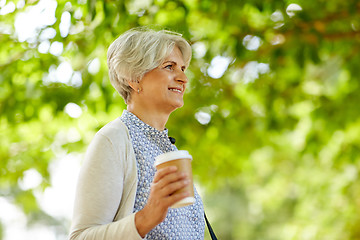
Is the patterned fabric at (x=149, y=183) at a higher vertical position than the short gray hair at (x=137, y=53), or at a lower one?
lower

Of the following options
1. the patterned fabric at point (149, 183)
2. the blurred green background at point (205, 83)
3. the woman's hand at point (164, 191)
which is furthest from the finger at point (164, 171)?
the blurred green background at point (205, 83)

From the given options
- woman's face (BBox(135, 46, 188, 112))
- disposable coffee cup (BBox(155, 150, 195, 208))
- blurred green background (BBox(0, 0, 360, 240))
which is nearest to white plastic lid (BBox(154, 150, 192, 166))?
disposable coffee cup (BBox(155, 150, 195, 208))

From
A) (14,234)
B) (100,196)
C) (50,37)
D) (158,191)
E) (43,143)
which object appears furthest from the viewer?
(14,234)

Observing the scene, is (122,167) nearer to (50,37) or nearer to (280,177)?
(50,37)

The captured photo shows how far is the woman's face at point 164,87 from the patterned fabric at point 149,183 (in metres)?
0.08

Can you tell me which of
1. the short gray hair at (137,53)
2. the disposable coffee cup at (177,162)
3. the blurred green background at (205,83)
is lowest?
the disposable coffee cup at (177,162)

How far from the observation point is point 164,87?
1737 mm

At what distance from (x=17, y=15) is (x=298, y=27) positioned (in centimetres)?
216

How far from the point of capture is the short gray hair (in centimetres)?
171

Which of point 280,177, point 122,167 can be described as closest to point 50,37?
point 122,167

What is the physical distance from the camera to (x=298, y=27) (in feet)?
12.8

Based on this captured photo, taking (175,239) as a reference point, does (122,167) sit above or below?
above

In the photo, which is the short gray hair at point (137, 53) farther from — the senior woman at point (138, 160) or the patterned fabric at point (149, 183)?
the patterned fabric at point (149, 183)

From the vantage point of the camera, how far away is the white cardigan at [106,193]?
1376 mm
